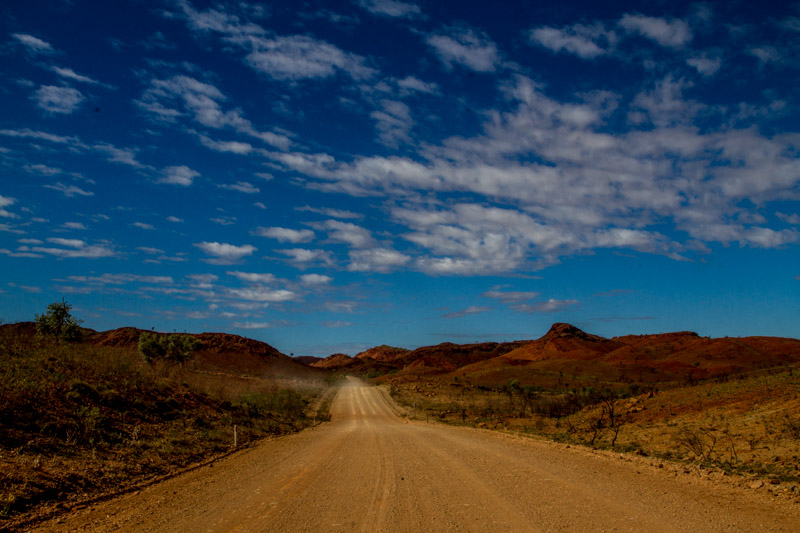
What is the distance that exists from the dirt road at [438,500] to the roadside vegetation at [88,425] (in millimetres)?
1246

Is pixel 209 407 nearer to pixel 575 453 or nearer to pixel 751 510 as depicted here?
A: pixel 575 453

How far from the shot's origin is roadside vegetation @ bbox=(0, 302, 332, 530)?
9773 millimetres

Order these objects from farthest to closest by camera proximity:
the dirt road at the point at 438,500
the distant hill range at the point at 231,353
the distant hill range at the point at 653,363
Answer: the distant hill range at the point at 231,353
the distant hill range at the point at 653,363
the dirt road at the point at 438,500

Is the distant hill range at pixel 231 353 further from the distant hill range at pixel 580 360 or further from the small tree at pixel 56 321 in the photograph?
the small tree at pixel 56 321

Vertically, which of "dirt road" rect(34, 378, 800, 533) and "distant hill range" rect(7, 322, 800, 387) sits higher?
"distant hill range" rect(7, 322, 800, 387)

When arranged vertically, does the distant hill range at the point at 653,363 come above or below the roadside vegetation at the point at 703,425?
above

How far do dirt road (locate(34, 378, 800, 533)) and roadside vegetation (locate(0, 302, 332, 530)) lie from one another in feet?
4.09

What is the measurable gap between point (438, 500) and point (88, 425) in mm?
10641

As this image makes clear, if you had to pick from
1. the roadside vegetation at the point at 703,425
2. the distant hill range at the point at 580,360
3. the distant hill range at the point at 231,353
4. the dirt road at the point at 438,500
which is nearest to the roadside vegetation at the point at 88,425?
the dirt road at the point at 438,500

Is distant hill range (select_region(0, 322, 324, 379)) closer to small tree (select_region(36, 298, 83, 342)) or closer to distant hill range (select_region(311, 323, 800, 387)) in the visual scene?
distant hill range (select_region(311, 323, 800, 387))

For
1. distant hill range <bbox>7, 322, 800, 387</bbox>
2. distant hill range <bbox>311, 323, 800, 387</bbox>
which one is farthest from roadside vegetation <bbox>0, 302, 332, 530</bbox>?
distant hill range <bbox>311, 323, 800, 387</bbox>

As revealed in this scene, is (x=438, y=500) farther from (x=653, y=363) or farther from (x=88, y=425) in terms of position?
(x=653, y=363)

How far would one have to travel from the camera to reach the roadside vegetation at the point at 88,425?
9.77m

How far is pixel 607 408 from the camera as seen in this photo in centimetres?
2772
